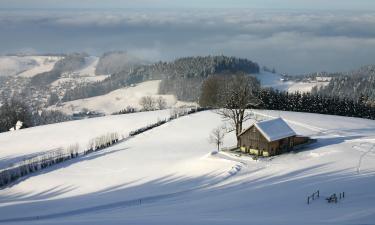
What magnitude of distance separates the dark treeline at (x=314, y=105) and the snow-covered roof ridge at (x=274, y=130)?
39181mm

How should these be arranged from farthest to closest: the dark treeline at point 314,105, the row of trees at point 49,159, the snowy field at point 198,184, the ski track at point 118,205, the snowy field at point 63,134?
the dark treeline at point 314,105 < the snowy field at point 63,134 < the row of trees at point 49,159 < the ski track at point 118,205 < the snowy field at point 198,184

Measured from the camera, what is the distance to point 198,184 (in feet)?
137

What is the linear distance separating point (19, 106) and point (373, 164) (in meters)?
95.9

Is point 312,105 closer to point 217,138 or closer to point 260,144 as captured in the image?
point 217,138

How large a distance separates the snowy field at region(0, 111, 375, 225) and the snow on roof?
273 cm

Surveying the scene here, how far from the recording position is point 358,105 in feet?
300

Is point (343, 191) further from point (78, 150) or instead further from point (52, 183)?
point (78, 150)

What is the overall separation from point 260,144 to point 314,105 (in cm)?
4491

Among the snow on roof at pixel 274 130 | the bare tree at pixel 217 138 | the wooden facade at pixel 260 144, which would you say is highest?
the snow on roof at pixel 274 130

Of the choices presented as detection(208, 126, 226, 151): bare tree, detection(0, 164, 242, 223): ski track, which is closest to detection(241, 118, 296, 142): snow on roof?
detection(208, 126, 226, 151): bare tree

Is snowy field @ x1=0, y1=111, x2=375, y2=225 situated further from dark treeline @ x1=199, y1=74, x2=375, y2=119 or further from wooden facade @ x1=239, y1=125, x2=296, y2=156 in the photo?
dark treeline @ x1=199, y1=74, x2=375, y2=119

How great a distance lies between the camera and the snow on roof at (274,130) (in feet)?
164

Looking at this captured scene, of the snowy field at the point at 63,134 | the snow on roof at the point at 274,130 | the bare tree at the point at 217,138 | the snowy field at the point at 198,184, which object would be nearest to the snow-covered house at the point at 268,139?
the snow on roof at the point at 274,130

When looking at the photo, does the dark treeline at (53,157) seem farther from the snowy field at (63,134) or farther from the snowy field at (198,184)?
the snowy field at (198,184)
